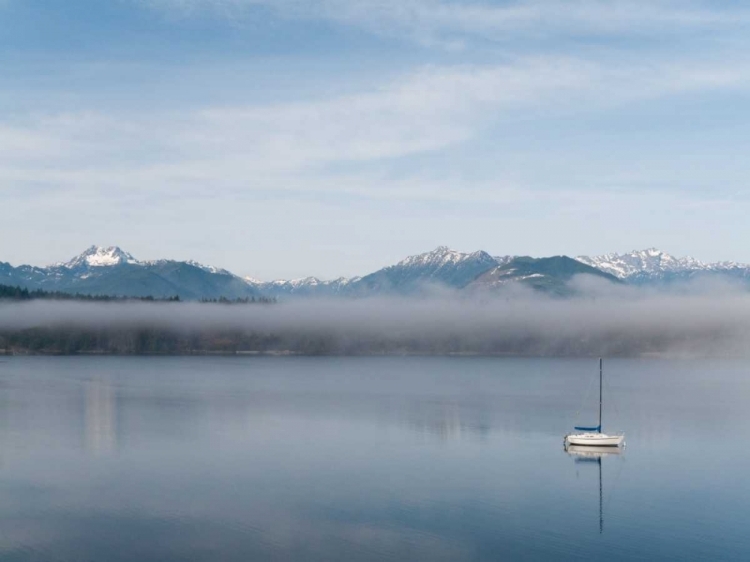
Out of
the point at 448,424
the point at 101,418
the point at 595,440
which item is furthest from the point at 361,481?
the point at 101,418

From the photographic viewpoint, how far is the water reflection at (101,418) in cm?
7200

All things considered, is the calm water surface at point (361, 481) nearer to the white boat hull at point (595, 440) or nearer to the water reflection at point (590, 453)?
the water reflection at point (590, 453)

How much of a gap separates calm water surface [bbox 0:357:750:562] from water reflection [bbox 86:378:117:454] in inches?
14.9

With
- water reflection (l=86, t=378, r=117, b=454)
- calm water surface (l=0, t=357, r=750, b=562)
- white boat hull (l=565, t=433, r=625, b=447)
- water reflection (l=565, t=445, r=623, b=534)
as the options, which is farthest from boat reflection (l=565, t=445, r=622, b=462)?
water reflection (l=86, t=378, r=117, b=454)

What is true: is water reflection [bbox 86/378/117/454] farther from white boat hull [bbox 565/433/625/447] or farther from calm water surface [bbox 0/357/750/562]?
white boat hull [bbox 565/433/625/447]

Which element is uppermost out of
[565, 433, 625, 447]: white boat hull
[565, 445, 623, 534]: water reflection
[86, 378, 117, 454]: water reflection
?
[565, 433, 625, 447]: white boat hull

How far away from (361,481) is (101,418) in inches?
1795

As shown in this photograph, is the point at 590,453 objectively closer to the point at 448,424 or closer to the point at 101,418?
the point at 448,424

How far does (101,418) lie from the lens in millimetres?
91312

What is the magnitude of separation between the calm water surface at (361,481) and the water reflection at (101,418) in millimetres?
378

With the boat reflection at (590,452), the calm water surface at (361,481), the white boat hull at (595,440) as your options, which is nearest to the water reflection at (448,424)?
the calm water surface at (361,481)

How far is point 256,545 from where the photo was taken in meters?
40.6

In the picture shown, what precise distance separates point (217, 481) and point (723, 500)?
105ft

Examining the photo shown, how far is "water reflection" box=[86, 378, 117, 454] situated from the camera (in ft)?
236
